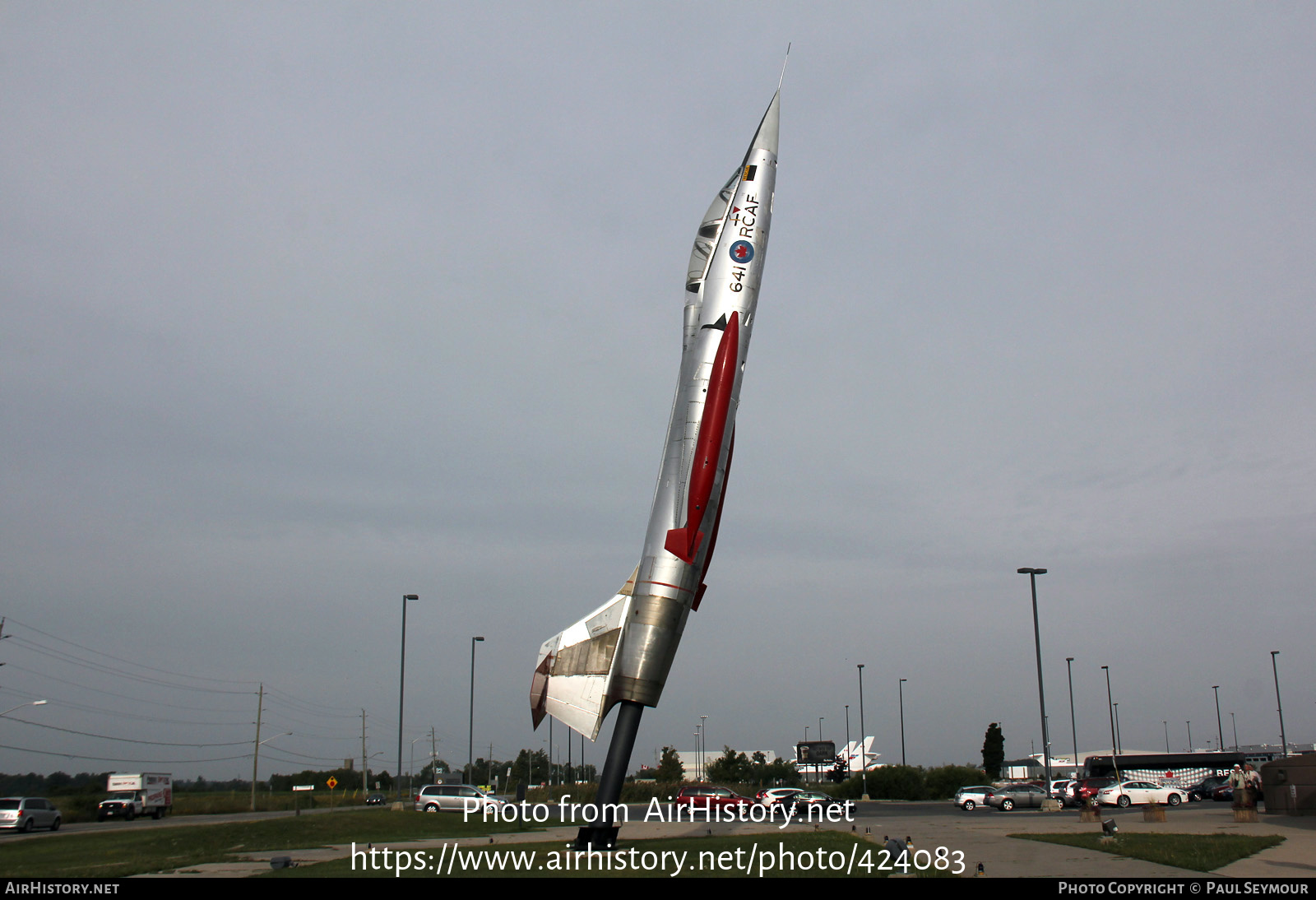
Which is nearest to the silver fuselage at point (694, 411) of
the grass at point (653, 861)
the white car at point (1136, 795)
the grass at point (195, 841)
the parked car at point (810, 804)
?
the grass at point (653, 861)

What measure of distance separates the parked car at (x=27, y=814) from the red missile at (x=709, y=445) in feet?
83.6

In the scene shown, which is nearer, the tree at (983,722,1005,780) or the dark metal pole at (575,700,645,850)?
the dark metal pole at (575,700,645,850)

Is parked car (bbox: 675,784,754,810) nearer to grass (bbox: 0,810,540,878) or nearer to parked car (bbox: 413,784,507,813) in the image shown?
grass (bbox: 0,810,540,878)

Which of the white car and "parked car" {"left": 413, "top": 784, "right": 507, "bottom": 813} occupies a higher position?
"parked car" {"left": 413, "top": 784, "right": 507, "bottom": 813}

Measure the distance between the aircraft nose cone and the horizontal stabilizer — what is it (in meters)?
10.6

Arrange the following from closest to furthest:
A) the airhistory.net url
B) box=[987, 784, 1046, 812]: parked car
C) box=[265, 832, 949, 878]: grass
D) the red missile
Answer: box=[265, 832, 949, 878]: grass
the airhistory.net url
the red missile
box=[987, 784, 1046, 812]: parked car

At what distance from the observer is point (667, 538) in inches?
704

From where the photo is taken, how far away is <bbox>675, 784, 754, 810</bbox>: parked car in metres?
29.7

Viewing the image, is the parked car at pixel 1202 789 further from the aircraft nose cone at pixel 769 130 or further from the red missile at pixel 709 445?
the aircraft nose cone at pixel 769 130

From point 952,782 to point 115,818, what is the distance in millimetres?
45456

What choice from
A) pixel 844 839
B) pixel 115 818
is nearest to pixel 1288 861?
pixel 844 839

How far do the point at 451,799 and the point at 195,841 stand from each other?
1284 centimetres

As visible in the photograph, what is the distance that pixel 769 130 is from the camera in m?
22.0

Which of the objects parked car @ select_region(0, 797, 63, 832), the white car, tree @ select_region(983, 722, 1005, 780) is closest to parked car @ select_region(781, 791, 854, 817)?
the white car
